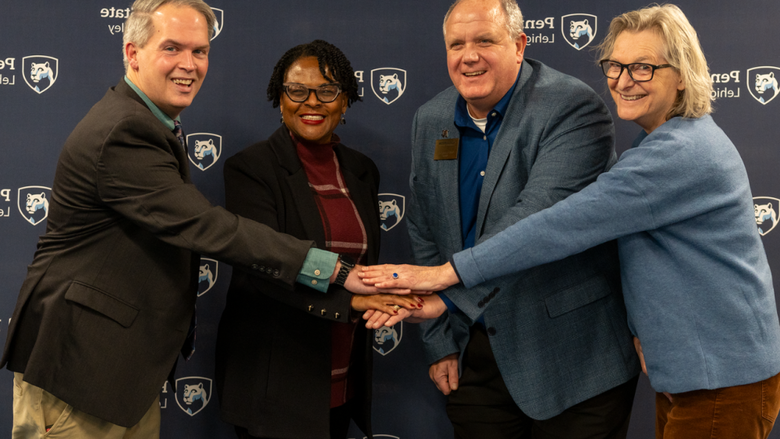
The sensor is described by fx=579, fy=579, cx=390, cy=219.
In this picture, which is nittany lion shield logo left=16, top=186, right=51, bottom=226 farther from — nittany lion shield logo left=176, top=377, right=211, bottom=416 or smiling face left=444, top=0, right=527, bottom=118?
smiling face left=444, top=0, right=527, bottom=118

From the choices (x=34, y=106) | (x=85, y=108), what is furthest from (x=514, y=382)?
(x=34, y=106)

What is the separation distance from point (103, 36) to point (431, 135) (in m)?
1.83

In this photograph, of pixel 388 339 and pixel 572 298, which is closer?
pixel 572 298

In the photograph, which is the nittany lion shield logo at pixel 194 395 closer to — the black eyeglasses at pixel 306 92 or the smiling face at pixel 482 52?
the black eyeglasses at pixel 306 92

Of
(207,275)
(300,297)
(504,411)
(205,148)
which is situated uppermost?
(205,148)

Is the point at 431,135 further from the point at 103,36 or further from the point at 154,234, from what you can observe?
→ the point at 103,36

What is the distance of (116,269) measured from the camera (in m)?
1.94

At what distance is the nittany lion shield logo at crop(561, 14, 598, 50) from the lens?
297 centimetres

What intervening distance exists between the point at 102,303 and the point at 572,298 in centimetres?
164

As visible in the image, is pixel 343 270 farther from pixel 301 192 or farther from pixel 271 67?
pixel 271 67

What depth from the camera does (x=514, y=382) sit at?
2156 millimetres

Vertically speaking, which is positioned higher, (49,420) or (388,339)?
(49,420)

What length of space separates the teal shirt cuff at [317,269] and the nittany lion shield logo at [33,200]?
1717mm

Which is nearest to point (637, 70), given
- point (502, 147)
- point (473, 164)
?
point (502, 147)
